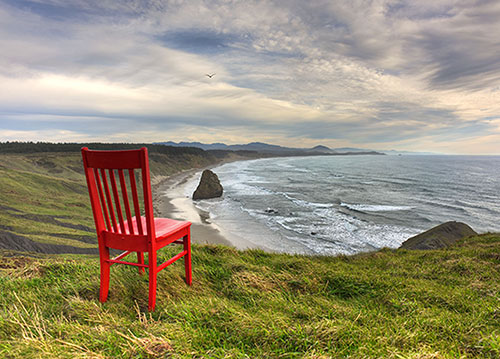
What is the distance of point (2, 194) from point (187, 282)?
24683 mm

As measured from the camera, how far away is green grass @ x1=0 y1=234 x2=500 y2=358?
5.93 feet

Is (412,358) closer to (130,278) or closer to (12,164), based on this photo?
(130,278)

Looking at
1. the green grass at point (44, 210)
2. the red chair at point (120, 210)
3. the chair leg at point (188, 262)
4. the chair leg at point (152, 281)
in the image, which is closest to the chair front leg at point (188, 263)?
the chair leg at point (188, 262)

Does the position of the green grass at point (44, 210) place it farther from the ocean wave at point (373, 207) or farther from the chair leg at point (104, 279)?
the ocean wave at point (373, 207)

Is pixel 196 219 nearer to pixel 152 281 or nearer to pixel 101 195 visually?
pixel 101 195

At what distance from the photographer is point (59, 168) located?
46719 mm

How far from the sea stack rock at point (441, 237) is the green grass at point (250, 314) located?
246 inches

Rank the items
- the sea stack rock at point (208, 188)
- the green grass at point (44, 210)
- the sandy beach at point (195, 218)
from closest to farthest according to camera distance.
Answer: the green grass at point (44, 210) < the sandy beach at point (195, 218) < the sea stack rock at point (208, 188)

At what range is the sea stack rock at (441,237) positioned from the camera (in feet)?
30.7

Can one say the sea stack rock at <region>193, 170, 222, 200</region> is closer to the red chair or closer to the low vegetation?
the low vegetation

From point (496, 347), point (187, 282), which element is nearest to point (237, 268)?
point (187, 282)

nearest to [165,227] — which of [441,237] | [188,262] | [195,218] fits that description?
[188,262]

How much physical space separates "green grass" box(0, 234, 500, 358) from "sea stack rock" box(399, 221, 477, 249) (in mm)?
6254

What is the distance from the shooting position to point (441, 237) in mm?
10086
